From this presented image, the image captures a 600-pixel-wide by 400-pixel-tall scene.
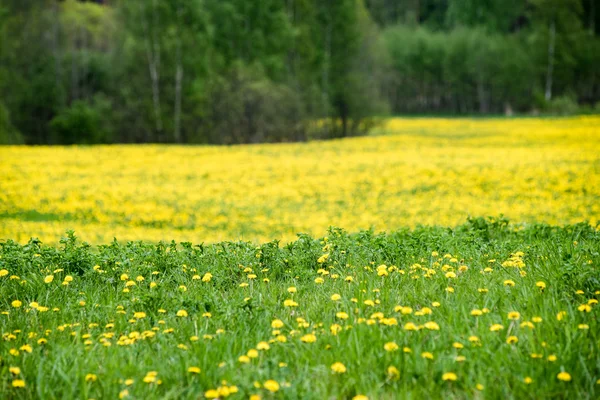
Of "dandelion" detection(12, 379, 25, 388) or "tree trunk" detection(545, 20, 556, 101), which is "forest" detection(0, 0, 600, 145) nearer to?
"tree trunk" detection(545, 20, 556, 101)

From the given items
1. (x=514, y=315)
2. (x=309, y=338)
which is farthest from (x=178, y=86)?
(x=514, y=315)

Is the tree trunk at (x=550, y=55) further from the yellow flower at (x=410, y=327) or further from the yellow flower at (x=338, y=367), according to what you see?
the yellow flower at (x=338, y=367)

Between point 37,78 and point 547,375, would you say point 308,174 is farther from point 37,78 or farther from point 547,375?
point 37,78

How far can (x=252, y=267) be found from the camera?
19.9ft

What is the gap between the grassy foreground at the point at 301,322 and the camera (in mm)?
3389

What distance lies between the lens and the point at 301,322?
427 cm

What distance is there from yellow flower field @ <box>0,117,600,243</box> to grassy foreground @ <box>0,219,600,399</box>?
2800 mm

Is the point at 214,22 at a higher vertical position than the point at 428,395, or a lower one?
higher

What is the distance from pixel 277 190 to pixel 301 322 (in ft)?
45.6

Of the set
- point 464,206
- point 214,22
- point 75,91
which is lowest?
point 464,206

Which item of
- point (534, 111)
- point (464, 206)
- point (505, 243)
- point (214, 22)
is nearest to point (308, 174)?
point (464, 206)

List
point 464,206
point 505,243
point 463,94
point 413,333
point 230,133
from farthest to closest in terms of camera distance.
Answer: point 463,94 → point 230,133 → point 464,206 → point 505,243 → point 413,333

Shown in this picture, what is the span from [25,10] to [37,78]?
507cm

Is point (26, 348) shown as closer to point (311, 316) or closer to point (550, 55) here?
point (311, 316)
